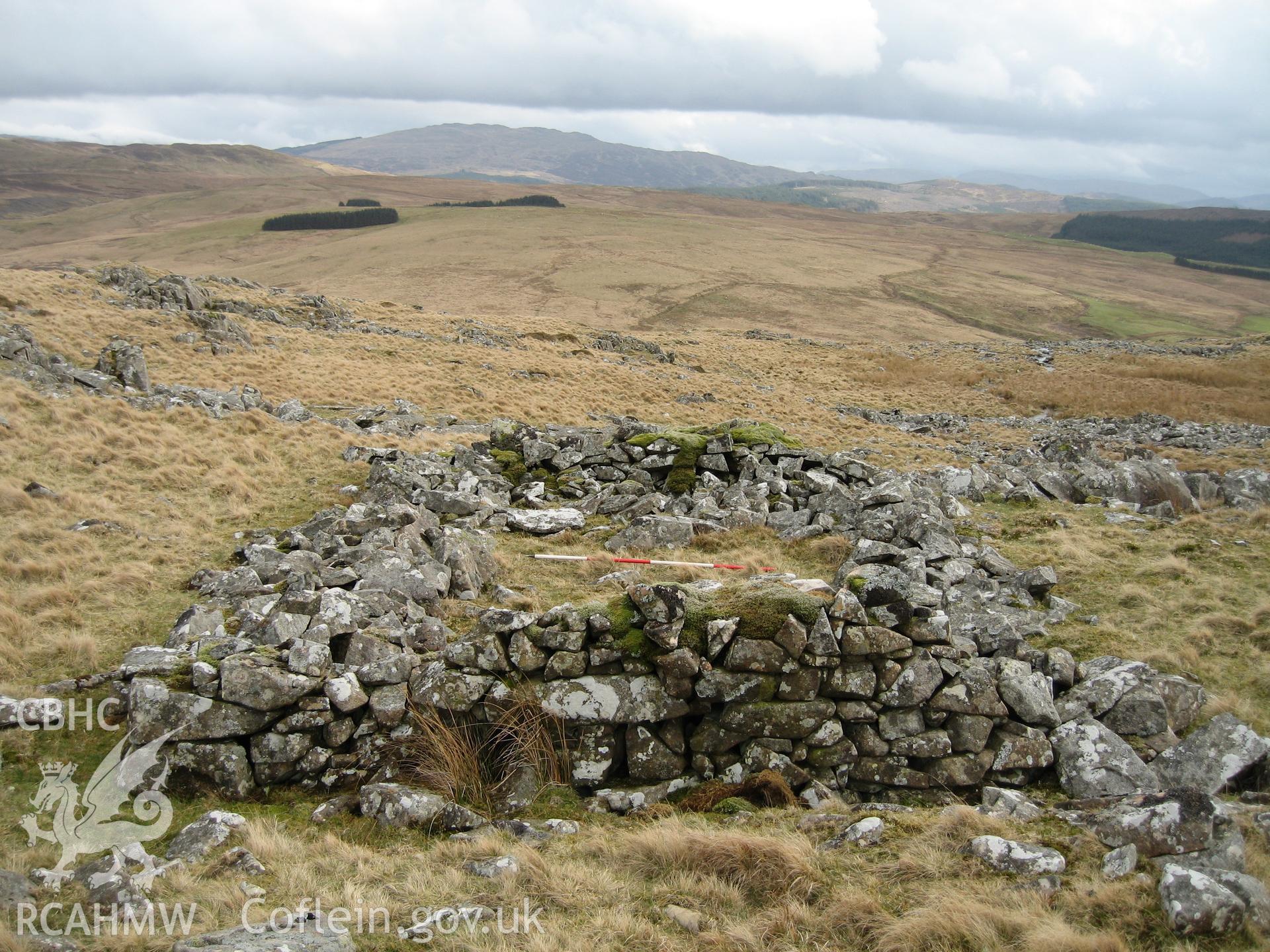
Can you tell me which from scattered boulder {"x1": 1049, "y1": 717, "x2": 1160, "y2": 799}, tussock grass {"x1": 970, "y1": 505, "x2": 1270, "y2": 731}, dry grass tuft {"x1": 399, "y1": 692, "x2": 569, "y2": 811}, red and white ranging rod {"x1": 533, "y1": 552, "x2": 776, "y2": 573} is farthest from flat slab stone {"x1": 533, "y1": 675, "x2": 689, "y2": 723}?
tussock grass {"x1": 970, "y1": 505, "x2": 1270, "y2": 731}

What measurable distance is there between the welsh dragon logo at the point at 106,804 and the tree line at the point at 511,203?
18061 centimetres

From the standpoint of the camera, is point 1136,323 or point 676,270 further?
point 676,270

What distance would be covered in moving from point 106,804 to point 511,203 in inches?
7765

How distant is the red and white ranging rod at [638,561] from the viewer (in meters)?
14.5

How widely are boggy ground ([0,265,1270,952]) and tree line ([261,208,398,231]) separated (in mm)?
120843

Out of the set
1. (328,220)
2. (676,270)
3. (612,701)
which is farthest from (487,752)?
(328,220)

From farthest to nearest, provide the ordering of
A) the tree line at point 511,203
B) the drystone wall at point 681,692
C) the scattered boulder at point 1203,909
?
the tree line at point 511,203, the drystone wall at point 681,692, the scattered boulder at point 1203,909

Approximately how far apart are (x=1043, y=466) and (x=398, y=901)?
24.3 meters

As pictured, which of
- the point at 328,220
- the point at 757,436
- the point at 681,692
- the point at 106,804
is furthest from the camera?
the point at 328,220

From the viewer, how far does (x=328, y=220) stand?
→ 490ft

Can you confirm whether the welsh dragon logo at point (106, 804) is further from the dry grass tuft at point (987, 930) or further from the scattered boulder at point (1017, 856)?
the scattered boulder at point (1017, 856)

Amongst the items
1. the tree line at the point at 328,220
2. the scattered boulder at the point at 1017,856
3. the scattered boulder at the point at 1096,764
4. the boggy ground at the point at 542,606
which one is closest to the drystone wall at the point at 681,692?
the scattered boulder at the point at 1096,764

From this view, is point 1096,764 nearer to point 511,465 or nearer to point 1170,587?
point 1170,587

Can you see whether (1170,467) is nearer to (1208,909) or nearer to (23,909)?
(1208,909)
